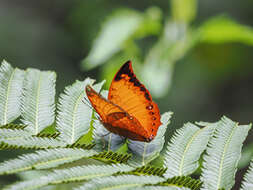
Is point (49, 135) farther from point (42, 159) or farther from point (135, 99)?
point (135, 99)

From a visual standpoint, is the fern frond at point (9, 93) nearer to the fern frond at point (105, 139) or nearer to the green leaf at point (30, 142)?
the green leaf at point (30, 142)

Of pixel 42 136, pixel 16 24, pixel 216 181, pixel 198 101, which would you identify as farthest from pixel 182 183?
pixel 16 24

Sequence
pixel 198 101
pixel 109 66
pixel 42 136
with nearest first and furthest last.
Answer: pixel 42 136, pixel 109 66, pixel 198 101

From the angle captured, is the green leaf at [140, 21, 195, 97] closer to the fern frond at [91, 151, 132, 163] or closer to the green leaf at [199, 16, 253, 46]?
the green leaf at [199, 16, 253, 46]

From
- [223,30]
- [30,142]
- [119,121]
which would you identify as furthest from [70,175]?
[223,30]

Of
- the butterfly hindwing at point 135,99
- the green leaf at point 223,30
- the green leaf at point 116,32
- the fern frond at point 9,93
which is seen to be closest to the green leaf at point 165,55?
the green leaf at point 223,30

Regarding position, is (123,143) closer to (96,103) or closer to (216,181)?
(96,103)
